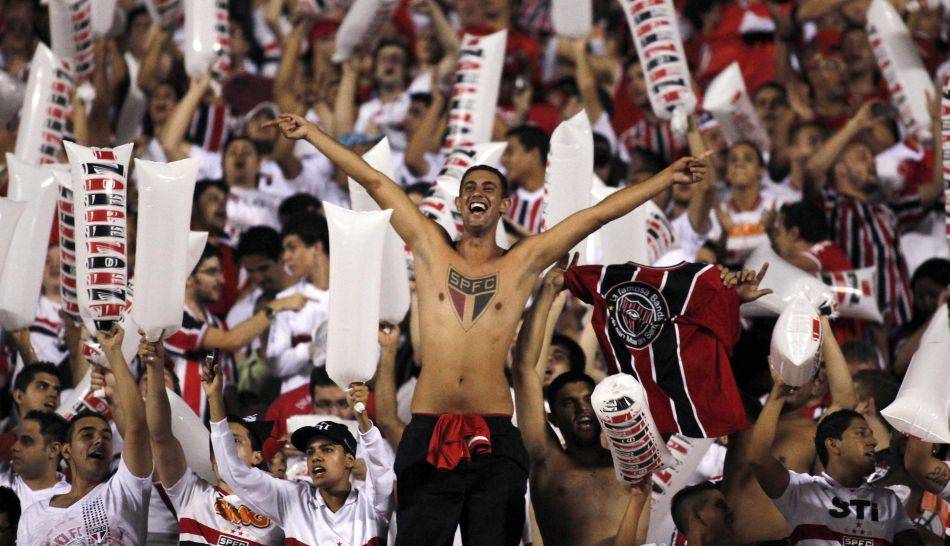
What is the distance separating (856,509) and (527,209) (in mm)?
3461

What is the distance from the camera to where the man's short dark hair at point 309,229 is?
8.59 metres

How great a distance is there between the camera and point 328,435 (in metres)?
6.58

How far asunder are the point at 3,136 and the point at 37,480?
3.43 m

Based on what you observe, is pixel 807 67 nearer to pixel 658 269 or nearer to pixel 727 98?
pixel 727 98

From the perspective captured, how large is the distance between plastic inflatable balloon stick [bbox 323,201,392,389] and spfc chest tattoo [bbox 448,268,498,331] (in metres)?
0.34

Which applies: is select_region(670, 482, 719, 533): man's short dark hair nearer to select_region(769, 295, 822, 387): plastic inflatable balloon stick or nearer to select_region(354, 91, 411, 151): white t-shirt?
select_region(769, 295, 822, 387): plastic inflatable balloon stick

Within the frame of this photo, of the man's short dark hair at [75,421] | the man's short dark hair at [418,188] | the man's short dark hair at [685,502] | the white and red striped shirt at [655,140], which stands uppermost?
the white and red striped shirt at [655,140]

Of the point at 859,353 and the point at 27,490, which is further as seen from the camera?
the point at 859,353

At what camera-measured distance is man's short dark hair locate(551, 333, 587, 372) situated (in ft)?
25.0

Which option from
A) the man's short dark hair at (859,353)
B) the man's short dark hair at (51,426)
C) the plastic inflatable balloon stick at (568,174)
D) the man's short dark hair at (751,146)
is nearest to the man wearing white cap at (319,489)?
the man's short dark hair at (51,426)

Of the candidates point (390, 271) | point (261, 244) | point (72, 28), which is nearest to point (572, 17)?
point (261, 244)

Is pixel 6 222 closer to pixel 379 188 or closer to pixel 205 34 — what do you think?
pixel 379 188

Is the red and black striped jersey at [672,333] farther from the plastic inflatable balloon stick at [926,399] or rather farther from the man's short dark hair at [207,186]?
the man's short dark hair at [207,186]

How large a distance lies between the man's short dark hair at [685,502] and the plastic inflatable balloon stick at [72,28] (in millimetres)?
4664
